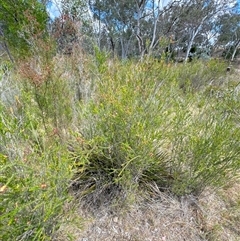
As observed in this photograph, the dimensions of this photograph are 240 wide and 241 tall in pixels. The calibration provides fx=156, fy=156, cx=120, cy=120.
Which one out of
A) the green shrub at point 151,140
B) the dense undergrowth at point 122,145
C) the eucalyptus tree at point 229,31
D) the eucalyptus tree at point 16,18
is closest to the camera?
the dense undergrowth at point 122,145

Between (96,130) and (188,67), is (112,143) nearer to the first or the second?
(96,130)

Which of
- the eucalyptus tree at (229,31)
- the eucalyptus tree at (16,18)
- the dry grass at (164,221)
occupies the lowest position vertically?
the dry grass at (164,221)

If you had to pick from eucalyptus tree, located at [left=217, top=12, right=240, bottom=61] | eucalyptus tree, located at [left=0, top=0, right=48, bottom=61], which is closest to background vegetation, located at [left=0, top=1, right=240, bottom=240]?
eucalyptus tree, located at [left=0, top=0, right=48, bottom=61]

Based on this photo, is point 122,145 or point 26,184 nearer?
point 26,184

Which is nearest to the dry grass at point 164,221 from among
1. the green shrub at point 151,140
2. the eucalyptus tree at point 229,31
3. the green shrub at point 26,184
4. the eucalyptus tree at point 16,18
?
the green shrub at point 151,140

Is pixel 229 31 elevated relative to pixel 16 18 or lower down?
elevated

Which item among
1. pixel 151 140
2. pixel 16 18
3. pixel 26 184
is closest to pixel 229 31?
pixel 16 18

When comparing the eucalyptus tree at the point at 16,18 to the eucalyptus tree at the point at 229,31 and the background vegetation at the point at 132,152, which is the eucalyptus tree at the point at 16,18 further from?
the eucalyptus tree at the point at 229,31

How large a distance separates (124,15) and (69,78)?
12616 mm

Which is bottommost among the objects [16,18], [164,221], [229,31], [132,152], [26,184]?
[164,221]

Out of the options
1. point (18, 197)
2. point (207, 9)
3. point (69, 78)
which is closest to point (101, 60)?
point (69, 78)

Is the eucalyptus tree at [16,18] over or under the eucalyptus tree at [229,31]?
under

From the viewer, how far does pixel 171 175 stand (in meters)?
1.58

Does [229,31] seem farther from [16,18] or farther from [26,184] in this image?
[26,184]
